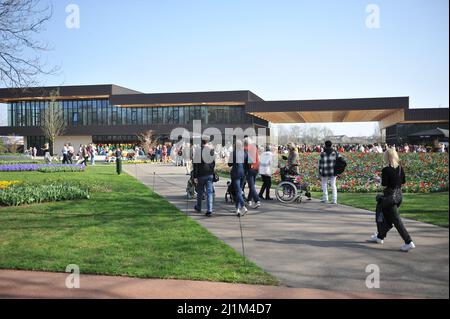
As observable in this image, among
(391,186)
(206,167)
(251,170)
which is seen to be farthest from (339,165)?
(391,186)

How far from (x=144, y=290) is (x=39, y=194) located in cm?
828

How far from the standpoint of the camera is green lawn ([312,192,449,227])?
8758 millimetres

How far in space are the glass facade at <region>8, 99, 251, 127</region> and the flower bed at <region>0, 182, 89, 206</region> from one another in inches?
2002

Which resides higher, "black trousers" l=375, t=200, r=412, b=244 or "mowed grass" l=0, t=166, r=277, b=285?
"black trousers" l=375, t=200, r=412, b=244

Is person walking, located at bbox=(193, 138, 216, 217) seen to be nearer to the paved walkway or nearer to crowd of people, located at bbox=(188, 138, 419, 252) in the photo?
crowd of people, located at bbox=(188, 138, 419, 252)

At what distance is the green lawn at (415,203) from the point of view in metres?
8.76

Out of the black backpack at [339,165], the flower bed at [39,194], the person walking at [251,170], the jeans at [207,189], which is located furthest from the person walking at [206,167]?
the flower bed at [39,194]

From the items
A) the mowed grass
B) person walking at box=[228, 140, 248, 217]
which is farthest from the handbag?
person walking at box=[228, 140, 248, 217]

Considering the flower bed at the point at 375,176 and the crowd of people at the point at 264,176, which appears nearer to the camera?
the crowd of people at the point at 264,176

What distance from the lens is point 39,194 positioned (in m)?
11.7

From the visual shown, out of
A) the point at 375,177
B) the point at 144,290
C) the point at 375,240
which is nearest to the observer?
the point at 144,290

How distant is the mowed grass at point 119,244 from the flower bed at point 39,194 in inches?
19.1

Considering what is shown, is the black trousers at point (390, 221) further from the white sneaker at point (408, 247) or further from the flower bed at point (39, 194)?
the flower bed at point (39, 194)

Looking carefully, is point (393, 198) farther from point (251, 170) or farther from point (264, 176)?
point (264, 176)
